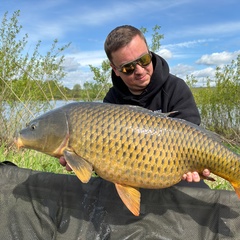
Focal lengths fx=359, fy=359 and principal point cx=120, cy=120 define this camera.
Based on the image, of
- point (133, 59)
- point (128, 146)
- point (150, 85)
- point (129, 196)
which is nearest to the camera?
point (128, 146)

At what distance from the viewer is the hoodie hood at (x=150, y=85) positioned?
6.93 ft

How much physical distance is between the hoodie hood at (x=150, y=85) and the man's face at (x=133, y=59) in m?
0.04

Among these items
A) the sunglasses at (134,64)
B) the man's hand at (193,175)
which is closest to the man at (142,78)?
the sunglasses at (134,64)

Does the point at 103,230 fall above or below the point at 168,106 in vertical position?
below

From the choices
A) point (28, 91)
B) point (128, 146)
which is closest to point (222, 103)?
point (28, 91)

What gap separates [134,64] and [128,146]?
2.11ft

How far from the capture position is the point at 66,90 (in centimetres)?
493

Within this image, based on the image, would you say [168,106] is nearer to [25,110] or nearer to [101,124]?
[101,124]

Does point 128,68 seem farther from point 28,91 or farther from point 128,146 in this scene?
point 28,91

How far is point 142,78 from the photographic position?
80.4 inches

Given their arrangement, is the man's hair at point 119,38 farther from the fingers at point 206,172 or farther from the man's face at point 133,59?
the fingers at point 206,172

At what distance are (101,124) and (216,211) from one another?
722 mm

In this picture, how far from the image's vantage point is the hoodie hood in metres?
2.11

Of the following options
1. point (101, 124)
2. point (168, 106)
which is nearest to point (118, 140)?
point (101, 124)
